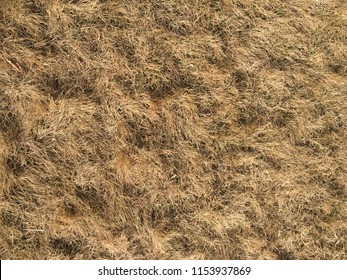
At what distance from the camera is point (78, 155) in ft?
8.57

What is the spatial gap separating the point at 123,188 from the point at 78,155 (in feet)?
1.16

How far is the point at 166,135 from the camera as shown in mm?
2639

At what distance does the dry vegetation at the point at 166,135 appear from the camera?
2600 millimetres

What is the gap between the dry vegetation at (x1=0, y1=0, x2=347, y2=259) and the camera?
8.53 feet

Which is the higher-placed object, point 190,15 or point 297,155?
point 190,15

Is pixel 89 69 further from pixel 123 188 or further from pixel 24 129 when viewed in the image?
pixel 123 188

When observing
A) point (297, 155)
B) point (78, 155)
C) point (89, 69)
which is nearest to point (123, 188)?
point (78, 155)

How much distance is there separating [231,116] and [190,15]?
0.71m

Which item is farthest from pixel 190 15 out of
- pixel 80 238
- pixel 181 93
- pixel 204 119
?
pixel 80 238

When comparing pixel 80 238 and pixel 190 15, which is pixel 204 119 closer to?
pixel 190 15

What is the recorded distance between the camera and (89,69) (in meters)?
2.65
